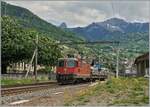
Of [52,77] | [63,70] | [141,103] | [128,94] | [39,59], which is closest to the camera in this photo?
[141,103]

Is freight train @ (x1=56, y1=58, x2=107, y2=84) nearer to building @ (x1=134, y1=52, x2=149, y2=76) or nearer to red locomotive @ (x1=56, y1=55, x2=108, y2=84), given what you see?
red locomotive @ (x1=56, y1=55, x2=108, y2=84)

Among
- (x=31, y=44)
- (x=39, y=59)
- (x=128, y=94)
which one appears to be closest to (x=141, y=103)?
Result: (x=128, y=94)

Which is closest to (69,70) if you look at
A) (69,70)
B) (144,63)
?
(69,70)

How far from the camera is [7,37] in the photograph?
267ft

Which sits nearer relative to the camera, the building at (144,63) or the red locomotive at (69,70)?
the building at (144,63)

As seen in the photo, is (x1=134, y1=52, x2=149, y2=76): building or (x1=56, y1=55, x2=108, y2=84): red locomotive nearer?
(x1=134, y1=52, x2=149, y2=76): building

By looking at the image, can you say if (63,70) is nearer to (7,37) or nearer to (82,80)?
(82,80)

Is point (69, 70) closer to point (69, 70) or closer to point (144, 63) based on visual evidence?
point (69, 70)

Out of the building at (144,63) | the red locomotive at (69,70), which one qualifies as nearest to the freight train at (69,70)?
the red locomotive at (69,70)

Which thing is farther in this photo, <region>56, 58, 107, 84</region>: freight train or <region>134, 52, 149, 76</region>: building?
<region>56, 58, 107, 84</region>: freight train

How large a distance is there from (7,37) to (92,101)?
6658 centimetres

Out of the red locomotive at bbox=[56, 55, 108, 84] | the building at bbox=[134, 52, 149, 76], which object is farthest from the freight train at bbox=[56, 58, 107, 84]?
the building at bbox=[134, 52, 149, 76]

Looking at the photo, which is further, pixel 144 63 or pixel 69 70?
pixel 69 70

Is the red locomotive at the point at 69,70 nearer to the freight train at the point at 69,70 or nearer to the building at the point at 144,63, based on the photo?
the freight train at the point at 69,70
